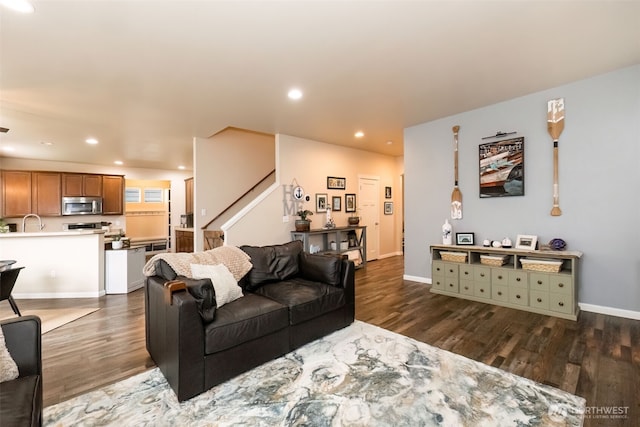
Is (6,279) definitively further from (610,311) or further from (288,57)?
(610,311)

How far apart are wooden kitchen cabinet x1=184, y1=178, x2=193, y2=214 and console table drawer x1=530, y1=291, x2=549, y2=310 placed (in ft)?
26.0

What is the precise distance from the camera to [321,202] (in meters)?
5.98

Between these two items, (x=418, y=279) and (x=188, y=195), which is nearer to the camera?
(x=418, y=279)

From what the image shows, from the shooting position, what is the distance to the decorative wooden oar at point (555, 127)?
3.52 m

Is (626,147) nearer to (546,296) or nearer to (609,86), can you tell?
(609,86)

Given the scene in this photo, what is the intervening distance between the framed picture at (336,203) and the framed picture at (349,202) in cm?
18

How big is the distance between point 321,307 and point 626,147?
369 centimetres

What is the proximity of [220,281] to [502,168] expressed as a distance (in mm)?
3869

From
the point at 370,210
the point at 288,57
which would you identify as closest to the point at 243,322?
the point at 288,57

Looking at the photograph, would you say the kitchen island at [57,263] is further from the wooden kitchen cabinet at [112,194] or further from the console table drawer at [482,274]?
the console table drawer at [482,274]

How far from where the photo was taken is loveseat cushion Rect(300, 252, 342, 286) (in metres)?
3.01

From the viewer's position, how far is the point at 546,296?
3.36m

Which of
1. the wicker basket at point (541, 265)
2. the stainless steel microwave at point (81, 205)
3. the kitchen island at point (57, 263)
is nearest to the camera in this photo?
the wicker basket at point (541, 265)

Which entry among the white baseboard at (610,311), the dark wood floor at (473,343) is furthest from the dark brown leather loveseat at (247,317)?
the white baseboard at (610,311)
